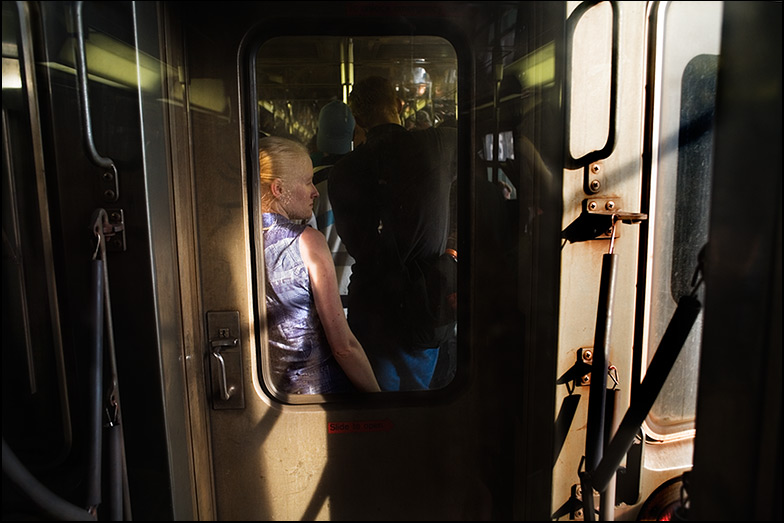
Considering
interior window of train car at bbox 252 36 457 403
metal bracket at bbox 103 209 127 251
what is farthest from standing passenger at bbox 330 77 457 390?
metal bracket at bbox 103 209 127 251

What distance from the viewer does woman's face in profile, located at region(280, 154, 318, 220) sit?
1.77 m

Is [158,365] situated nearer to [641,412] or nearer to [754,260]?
[641,412]

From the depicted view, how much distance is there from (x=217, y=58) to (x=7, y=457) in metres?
1.29

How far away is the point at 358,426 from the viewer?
1903 mm

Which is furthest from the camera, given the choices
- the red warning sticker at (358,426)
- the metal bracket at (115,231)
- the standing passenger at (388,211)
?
the red warning sticker at (358,426)

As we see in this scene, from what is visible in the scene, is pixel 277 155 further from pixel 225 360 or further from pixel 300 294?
pixel 225 360

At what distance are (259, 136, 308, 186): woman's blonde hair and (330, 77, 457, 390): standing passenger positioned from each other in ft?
0.48

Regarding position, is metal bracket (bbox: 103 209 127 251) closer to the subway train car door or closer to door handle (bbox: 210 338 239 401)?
the subway train car door

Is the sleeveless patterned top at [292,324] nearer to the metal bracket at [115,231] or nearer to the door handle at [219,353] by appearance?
the door handle at [219,353]

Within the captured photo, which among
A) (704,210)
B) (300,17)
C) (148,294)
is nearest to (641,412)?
(704,210)

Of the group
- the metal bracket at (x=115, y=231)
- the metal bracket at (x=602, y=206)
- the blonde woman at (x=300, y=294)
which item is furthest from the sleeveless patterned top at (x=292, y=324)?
the metal bracket at (x=602, y=206)

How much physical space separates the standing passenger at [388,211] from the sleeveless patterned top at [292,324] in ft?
0.49

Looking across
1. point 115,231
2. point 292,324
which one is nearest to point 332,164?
point 292,324

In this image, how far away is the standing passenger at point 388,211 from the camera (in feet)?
5.82
